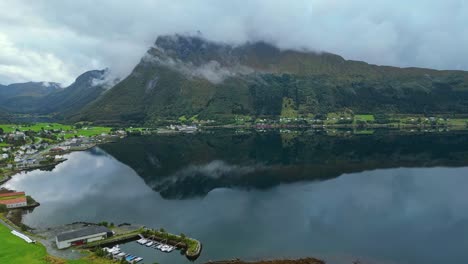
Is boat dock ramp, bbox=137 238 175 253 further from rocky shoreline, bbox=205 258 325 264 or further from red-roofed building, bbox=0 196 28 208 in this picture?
red-roofed building, bbox=0 196 28 208

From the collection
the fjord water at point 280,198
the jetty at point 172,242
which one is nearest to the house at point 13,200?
the fjord water at point 280,198

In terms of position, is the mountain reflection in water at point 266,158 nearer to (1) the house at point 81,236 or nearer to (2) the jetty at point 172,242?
(2) the jetty at point 172,242

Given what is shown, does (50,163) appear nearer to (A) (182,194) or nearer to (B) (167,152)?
(B) (167,152)

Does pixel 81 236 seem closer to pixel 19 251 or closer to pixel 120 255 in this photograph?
pixel 120 255

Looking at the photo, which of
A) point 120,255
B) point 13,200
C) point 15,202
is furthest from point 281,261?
point 13,200

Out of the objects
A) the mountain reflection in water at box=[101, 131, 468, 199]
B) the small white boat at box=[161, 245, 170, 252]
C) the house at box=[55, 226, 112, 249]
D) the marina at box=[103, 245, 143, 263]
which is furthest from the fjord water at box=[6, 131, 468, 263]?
the house at box=[55, 226, 112, 249]

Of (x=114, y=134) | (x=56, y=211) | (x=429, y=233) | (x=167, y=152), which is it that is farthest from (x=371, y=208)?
(x=114, y=134)
